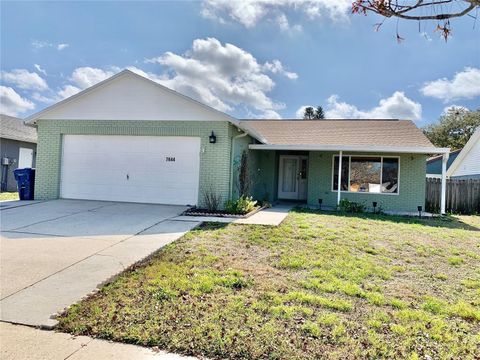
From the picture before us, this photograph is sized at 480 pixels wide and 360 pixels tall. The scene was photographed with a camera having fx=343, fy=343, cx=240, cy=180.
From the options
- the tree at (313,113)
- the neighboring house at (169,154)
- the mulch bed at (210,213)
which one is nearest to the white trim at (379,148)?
the neighboring house at (169,154)

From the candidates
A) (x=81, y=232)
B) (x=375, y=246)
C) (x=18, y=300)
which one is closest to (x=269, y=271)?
(x=375, y=246)

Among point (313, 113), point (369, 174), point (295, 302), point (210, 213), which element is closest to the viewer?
point (295, 302)

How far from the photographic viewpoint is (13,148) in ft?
62.1

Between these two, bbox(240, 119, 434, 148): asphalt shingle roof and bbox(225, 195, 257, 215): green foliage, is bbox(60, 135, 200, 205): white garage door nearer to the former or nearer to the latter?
bbox(225, 195, 257, 215): green foliage

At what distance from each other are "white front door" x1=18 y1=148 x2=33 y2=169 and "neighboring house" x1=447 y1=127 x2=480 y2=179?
82.1ft

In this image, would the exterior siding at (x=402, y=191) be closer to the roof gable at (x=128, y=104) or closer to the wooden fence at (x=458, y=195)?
the wooden fence at (x=458, y=195)

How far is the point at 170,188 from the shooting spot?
11.4 m

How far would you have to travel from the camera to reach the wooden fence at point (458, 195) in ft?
47.4

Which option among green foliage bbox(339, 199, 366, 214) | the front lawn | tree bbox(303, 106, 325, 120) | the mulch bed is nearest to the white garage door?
the mulch bed

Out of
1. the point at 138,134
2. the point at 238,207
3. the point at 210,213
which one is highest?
the point at 138,134

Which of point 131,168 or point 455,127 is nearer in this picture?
point 131,168

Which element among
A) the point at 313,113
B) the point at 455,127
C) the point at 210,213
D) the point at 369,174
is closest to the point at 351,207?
the point at 369,174

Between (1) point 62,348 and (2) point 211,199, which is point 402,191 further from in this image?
(1) point 62,348

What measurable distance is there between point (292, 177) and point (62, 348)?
14.2 metres
